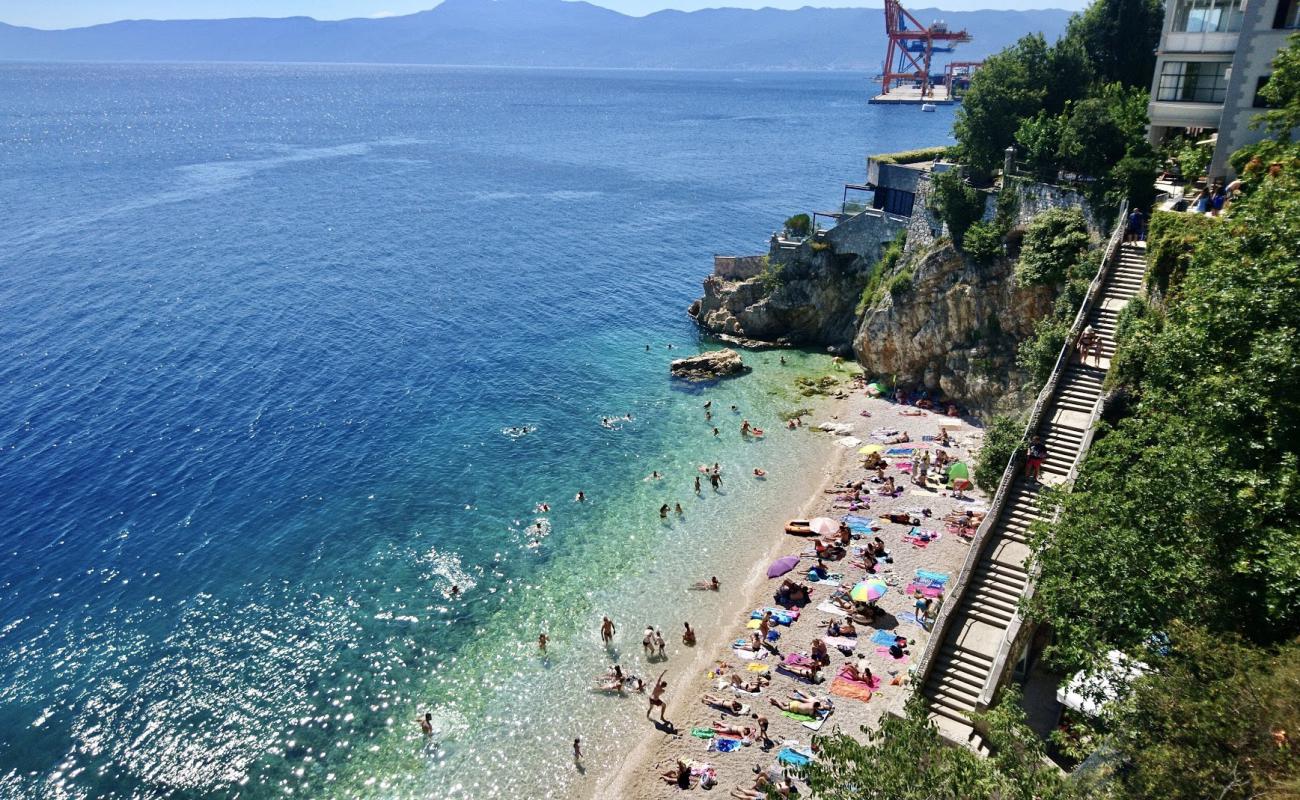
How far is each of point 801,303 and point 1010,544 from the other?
3001 cm

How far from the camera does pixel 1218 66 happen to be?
3384 cm

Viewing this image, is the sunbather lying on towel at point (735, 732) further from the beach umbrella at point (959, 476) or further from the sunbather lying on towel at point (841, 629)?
the beach umbrella at point (959, 476)

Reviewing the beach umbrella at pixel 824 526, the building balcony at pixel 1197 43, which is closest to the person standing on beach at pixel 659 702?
the beach umbrella at pixel 824 526

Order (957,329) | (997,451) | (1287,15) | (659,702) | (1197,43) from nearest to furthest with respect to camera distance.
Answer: (659,702) → (1287,15) → (997,451) → (1197,43) → (957,329)

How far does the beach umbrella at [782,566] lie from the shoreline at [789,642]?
0.94 ft

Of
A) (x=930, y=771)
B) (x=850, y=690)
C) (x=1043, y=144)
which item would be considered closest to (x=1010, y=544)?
(x=850, y=690)

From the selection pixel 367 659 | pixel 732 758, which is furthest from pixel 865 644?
pixel 367 659

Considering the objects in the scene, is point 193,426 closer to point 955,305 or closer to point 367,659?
point 367,659

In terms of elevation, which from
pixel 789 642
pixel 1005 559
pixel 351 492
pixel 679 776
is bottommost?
pixel 679 776

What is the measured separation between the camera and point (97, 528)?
117 feet

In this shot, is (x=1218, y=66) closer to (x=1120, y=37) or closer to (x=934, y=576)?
(x=1120, y=37)

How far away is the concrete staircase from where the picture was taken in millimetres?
22562

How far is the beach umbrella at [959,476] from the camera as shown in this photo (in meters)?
36.3

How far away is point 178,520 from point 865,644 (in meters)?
31.2
